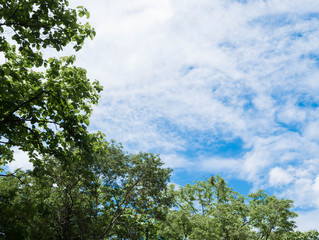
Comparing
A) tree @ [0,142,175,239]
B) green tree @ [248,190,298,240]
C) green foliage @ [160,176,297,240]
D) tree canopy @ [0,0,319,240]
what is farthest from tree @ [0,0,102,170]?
green tree @ [248,190,298,240]

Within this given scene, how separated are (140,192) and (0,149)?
15.1 m

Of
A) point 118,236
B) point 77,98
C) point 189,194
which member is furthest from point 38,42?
point 189,194

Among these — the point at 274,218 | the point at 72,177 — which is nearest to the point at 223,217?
the point at 274,218

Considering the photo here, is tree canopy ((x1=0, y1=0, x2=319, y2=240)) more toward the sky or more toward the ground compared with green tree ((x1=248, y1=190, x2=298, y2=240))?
more toward the ground

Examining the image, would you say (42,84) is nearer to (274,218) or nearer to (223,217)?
(223,217)

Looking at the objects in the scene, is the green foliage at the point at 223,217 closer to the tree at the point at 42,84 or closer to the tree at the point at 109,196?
the tree at the point at 109,196

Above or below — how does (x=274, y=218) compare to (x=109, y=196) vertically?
above

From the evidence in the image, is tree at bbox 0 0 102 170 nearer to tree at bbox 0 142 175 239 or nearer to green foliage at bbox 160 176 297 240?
tree at bbox 0 142 175 239

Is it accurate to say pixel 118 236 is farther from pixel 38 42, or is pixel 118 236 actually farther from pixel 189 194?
pixel 38 42

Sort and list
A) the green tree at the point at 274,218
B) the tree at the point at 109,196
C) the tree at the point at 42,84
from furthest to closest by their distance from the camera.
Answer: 1. the green tree at the point at 274,218
2. the tree at the point at 109,196
3. the tree at the point at 42,84

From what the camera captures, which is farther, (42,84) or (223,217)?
(223,217)

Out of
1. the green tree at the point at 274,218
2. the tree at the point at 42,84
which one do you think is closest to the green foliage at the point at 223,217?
the green tree at the point at 274,218

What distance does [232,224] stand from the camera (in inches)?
1093

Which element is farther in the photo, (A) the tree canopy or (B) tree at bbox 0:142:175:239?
(B) tree at bbox 0:142:175:239
